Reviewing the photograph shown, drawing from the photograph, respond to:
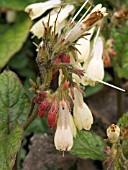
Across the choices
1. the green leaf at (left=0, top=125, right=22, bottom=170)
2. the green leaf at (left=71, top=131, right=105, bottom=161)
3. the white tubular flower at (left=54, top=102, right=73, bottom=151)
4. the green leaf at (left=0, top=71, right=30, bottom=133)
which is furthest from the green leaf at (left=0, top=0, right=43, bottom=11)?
the white tubular flower at (left=54, top=102, right=73, bottom=151)

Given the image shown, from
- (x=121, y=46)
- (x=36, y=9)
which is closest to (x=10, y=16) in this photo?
(x=121, y=46)

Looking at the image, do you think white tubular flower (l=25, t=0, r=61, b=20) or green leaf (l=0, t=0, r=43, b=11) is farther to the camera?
green leaf (l=0, t=0, r=43, b=11)

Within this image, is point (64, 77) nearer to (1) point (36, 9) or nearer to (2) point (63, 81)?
(2) point (63, 81)

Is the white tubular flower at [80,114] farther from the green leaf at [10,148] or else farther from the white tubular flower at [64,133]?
the green leaf at [10,148]

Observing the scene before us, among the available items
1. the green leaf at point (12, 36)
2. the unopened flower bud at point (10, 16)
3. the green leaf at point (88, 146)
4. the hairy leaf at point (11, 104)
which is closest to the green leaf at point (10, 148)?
the hairy leaf at point (11, 104)

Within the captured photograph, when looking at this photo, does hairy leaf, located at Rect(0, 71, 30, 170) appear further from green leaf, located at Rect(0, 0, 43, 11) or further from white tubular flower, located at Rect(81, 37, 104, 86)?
green leaf, located at Rect(0, 0, 43, 11)
